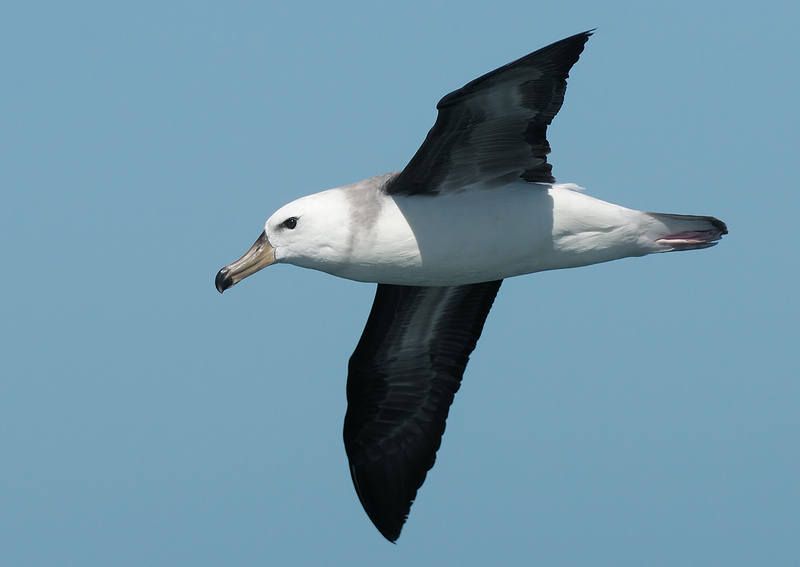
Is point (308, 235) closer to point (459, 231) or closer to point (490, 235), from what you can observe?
point (459, 231)

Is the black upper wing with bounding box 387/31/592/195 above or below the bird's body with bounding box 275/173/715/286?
above

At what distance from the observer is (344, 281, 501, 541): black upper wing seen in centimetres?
1091

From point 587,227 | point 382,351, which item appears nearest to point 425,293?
point 382,351

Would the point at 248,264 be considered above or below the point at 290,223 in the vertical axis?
below

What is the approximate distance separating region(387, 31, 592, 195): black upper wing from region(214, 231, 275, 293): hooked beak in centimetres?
101

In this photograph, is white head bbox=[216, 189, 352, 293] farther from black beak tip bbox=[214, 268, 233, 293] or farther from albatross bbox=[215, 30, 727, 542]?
black beak tip bbox=[214, 268, 233, 293]

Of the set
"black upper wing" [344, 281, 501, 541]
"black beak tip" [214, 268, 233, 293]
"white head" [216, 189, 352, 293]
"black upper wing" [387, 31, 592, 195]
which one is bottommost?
"black upper wing" [344, 281, 501, 541]

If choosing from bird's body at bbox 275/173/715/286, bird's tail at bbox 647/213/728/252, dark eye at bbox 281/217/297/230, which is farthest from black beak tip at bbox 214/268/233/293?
bird's tail at bbox 647/213/728/252

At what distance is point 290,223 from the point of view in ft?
29.8

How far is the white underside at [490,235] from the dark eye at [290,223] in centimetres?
31

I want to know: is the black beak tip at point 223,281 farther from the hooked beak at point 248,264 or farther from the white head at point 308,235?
the white head at point 308,235

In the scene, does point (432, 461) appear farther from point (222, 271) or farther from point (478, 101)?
point (478, 101)

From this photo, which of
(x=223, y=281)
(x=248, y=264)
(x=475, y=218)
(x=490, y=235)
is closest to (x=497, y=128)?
(x=475, y=218)

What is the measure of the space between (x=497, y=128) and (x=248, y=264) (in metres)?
2.04
